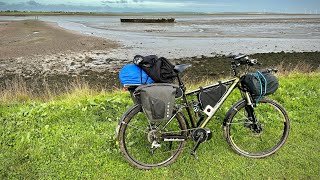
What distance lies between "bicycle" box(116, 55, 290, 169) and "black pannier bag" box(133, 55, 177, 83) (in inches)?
5.7

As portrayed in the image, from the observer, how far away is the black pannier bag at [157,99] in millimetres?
3865

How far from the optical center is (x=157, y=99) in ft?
12.7

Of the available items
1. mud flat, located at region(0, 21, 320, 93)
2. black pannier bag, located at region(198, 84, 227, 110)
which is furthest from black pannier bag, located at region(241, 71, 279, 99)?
mud flat, located at region(0, 21, 320, 93)

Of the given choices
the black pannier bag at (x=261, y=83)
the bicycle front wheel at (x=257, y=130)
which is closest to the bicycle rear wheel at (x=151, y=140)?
the bicycle front wheel at (x=257, y=130)

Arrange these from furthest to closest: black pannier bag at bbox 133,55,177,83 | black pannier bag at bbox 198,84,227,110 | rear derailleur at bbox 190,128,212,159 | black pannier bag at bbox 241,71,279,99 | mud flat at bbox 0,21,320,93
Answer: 1. mud flat at bbox 0,21,320,93
2. rear derailleur at bbox 190,128,212,159
3. black pannier bag at bbox 198,84,227,110
4. black pannier bag at bbox 241,71,279,99
5. black pannier bag at bbox 133,55,177,83

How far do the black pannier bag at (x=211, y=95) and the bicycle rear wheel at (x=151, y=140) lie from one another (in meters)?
0.42

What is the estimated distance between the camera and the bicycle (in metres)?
4.31

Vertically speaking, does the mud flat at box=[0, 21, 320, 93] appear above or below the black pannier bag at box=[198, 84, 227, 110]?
below

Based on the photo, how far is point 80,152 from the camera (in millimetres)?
4766

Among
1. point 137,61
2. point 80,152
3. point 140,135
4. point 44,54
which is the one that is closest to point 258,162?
point 140,135

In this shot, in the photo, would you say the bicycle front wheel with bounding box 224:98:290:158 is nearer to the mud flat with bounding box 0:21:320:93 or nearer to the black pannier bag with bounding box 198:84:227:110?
the black pannier bag with bounding box 198:84:227:110

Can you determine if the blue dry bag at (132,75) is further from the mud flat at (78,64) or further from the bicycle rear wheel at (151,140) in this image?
the mud flat at (78,64)

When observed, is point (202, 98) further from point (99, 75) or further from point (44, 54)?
point (44, 54)

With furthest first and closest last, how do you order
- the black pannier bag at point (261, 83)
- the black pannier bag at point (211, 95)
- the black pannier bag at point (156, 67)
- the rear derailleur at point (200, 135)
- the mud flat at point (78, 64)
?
the mud flat at point (78, 64) < the rear derailleur at point (200, 135) < the black pannier bag at point (211, 95) < the black pannier bag at point (261, 83) < the black pannier bag at point (156, 67)
